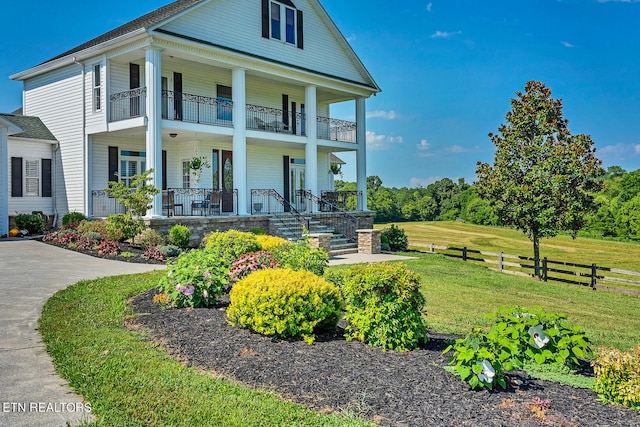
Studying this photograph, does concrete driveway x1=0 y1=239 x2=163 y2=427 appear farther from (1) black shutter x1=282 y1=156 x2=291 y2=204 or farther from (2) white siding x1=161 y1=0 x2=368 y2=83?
(1) black shutter x1=282 y1=156 x2=291 y2=204

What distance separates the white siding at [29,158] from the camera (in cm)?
1977

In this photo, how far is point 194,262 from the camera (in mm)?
7953

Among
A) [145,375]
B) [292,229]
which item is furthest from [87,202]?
[145,375]

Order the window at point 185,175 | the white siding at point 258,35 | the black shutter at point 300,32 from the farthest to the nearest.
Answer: the black shutter at point 300,32, the window at point 185,175, the white siding at point 258,35

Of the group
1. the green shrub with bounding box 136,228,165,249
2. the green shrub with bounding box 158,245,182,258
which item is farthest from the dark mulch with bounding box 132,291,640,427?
the green shrub with bounding box 136,228,165,249

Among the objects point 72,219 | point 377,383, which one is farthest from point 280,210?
point 377,383

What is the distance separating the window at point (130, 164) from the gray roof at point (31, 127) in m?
3.34

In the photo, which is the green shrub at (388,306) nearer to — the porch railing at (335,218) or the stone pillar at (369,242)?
the stone pillar at (369,242)

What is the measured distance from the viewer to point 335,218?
907 inches

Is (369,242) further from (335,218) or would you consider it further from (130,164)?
(130,164)

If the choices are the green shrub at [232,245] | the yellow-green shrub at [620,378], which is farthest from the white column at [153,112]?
the yellow-green shrub at [620,378]

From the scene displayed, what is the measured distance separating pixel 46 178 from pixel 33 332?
16.2 metres

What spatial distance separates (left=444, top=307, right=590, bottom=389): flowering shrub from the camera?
4512 millimetres

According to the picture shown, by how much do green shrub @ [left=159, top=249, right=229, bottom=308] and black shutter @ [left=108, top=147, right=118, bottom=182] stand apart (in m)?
13.5
